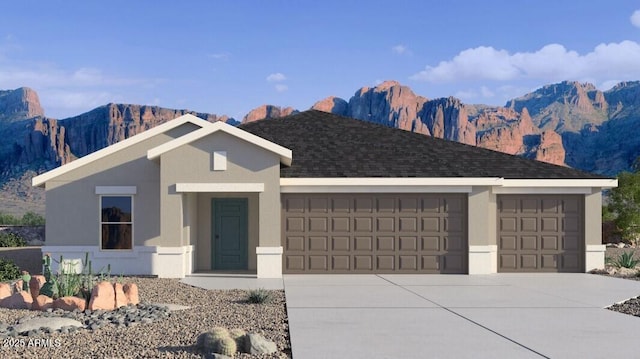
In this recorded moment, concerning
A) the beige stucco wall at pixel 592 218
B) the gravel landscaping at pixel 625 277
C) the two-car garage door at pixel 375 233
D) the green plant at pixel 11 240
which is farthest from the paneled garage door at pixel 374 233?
the green plant at pixel 11 240

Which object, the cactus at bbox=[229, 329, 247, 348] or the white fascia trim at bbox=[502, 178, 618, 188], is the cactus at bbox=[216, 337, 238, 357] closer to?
the cactus at bbox=[229, 329, 247, 348]

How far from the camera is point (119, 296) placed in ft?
41.4

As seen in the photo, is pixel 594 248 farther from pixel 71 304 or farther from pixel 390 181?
pixel 71 304

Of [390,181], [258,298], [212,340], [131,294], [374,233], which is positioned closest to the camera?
[212,340]

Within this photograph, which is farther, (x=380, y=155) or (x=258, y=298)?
(x=380, y=155)

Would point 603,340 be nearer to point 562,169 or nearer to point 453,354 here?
point 453,354

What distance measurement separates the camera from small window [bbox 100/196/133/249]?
20.2 metres

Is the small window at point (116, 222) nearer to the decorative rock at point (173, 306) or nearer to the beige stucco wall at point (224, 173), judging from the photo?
the beige stucco wall at point (224, 173)

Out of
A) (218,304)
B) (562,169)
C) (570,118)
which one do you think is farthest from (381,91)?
(218,304)

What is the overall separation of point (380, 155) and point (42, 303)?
11.6 m

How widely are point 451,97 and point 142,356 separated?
124m

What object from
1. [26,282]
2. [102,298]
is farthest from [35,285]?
[102,298]

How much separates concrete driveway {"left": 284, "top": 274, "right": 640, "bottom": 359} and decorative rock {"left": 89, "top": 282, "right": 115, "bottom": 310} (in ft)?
10.2

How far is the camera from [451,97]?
421ft
